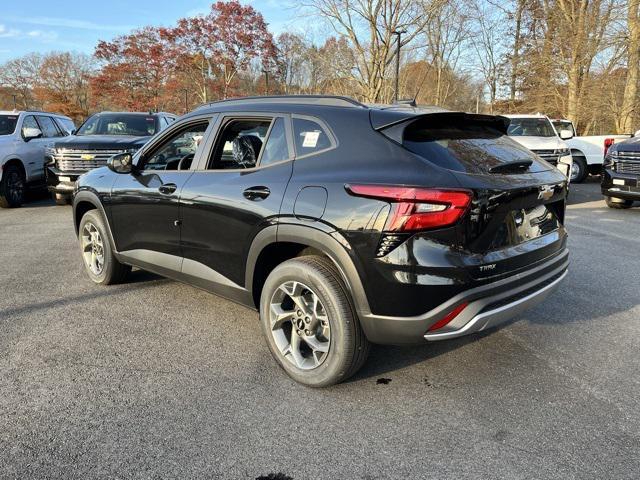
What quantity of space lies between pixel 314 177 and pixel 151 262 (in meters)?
2.07

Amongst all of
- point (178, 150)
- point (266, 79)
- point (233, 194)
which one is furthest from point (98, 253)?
point (266, 79)

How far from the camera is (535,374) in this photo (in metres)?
3.23

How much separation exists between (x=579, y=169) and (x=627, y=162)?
5.96 m

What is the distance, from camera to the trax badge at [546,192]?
311 cm

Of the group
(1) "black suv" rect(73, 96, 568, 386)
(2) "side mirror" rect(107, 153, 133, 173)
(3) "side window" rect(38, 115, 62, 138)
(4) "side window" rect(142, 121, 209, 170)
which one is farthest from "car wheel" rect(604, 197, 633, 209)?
(3) "side window" rect(38, 115, 62, 138)

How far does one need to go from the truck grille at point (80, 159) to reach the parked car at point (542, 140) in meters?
8.37

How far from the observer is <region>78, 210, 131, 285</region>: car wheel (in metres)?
4.87

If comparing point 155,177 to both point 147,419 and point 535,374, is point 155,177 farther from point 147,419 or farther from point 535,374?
point 535,374

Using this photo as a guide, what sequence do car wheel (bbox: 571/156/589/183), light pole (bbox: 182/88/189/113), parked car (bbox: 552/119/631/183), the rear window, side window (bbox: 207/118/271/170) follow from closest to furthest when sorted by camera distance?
1. the rear window
2. side window (bbox: 207/118/271/170)
3. parked car (bbox: 552/119/631/183)
4. car wheel (bbox: 571/156/589/183)
5. light pole (bbox: 182/88/189/113)

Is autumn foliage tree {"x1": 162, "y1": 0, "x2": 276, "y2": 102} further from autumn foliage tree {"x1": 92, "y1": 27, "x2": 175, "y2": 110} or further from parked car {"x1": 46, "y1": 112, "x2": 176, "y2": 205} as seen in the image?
parked car {"x1": 46, "y1": 112, "x2": 176, "y2": 205}

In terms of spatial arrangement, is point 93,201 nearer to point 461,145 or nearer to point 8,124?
point 461,145

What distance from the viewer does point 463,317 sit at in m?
2.66

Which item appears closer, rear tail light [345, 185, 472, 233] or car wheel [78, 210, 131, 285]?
rear tail light [345, 185, 472, 233]

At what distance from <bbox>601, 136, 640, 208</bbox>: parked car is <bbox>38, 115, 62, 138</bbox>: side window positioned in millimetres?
12468
